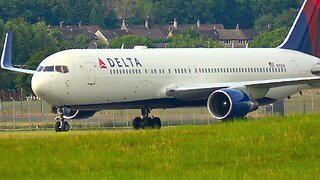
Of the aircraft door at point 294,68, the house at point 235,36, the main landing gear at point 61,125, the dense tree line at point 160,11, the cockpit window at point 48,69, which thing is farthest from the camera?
the house at point 235,36

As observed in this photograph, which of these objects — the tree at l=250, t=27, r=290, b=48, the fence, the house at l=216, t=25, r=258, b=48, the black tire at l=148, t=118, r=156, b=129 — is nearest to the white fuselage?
the black tire at l=148, t=118, r=156, b=129

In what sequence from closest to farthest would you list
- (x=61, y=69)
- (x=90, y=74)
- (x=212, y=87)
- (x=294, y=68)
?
(x=61, y=69)
(x=90, y=74)
(x=212, y=87)
(x=294, y=68)

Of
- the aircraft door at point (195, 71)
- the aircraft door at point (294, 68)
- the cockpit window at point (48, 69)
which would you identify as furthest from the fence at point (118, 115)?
the cockpit window at point (48, 69)

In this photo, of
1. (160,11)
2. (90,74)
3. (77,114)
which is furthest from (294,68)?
(160,11)

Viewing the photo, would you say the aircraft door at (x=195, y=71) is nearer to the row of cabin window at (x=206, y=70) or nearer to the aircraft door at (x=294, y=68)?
the row of cabin window at (x=206, y=70)

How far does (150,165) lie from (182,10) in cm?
13123

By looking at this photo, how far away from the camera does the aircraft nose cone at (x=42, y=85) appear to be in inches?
2067

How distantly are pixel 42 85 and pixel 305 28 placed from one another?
48.0ft

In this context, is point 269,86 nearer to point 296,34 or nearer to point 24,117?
point 296,34

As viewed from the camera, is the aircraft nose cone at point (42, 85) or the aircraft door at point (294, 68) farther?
the aircraft door at point (294, 68)

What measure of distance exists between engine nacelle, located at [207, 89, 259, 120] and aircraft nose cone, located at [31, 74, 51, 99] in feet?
21.1

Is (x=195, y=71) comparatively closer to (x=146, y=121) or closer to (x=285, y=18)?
(x=146, y=121)

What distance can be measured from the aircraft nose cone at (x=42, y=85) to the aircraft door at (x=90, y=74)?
1.52 m

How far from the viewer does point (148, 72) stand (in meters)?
55.8
